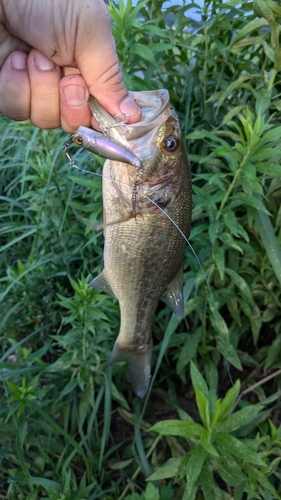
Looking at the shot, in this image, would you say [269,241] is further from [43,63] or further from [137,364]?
[43,63]

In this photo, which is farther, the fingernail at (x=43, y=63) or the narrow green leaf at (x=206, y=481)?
the narrow green leaf at (x=206, y=481)

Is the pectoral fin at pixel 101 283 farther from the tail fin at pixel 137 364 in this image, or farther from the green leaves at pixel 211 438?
the green leaves at pixel 211 438

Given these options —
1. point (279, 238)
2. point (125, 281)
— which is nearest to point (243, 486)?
point (125, 281)

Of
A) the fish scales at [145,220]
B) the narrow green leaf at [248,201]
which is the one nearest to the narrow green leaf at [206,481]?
the fish scales at [145,220]

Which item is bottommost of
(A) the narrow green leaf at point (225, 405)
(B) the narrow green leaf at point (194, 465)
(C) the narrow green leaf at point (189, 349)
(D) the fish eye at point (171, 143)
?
(C) the narrow green leaf at point (189, 349)

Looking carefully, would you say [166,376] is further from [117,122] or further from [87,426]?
[117,122]

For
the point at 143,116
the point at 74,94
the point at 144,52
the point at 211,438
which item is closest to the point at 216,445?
the point at 211,438

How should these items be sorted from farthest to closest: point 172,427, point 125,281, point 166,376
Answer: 1. point 166,376
2. point 125,281
3. point 172,427
